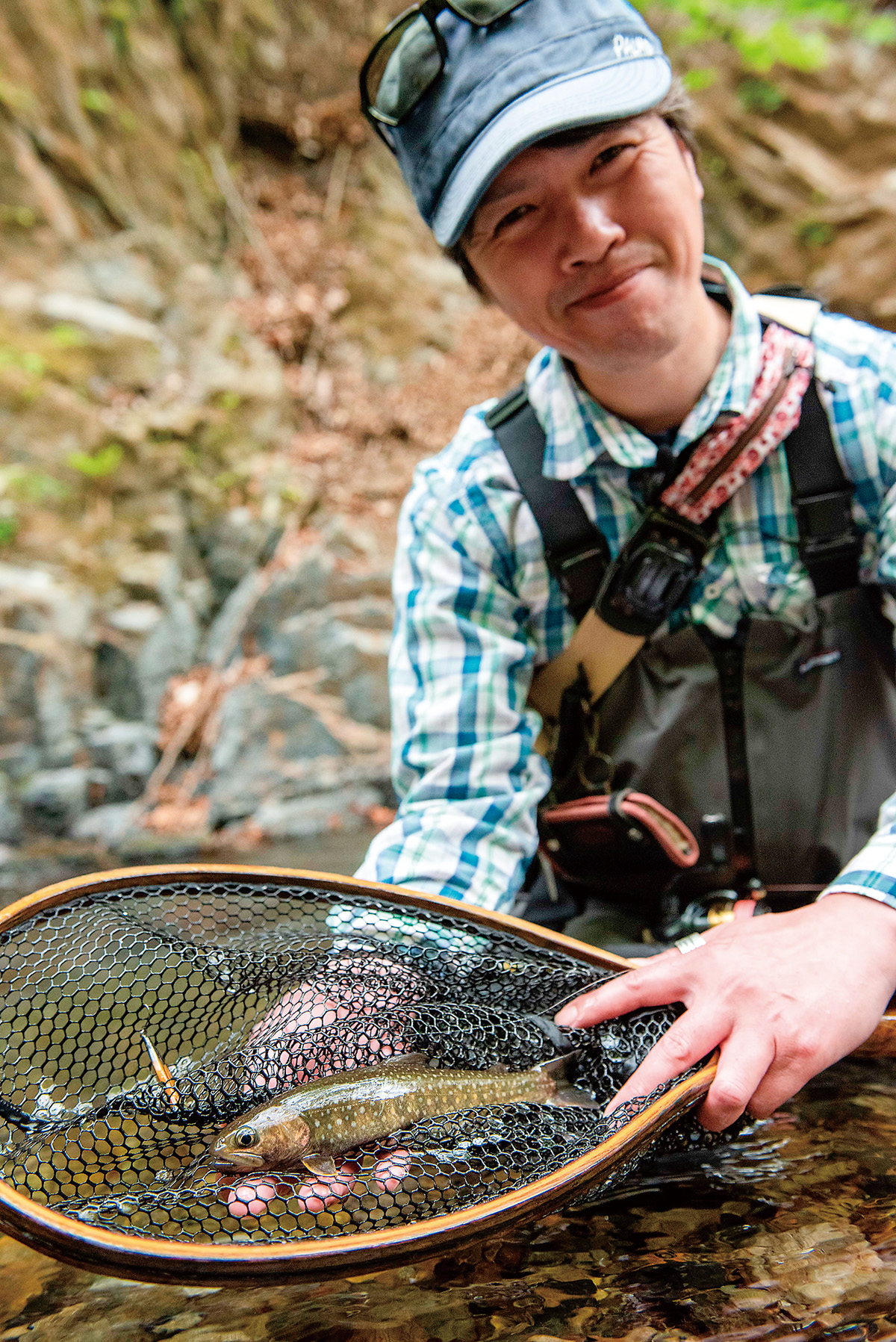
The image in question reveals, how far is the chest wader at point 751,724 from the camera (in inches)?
82.3

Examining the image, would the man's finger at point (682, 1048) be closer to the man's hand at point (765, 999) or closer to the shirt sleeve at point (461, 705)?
the man's hand at point (765, 999)

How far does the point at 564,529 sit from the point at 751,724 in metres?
0.65

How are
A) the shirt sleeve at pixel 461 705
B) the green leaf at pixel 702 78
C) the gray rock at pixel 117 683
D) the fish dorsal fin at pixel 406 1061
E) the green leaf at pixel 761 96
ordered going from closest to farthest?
the fish dorsal fin at pixel 406 1061
the shirt sleeve at pixel 461 705
the gray rock at pixel 117 683
the green leaf at pixel 702 78
the green leaf at pixel 761 96

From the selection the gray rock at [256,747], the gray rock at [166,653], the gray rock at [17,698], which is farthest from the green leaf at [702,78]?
the gray rock at [17,698]

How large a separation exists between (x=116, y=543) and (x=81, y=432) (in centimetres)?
89

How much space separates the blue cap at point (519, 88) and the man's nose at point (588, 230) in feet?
0.47

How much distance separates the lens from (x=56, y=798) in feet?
18.5

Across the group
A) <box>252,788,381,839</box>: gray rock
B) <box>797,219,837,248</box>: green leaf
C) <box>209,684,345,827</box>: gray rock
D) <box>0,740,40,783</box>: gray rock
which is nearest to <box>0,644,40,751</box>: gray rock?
<box>0,740,40,783</box>: gray rock

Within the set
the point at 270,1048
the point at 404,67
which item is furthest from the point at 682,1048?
the point at 404,67

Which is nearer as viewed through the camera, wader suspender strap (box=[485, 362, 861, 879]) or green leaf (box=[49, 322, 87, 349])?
wader suspender strap (box=[485, 362, 861, 879])

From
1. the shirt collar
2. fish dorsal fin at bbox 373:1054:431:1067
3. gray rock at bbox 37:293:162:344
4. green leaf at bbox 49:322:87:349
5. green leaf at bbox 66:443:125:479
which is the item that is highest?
gray rock at bbox 37:293:162:344

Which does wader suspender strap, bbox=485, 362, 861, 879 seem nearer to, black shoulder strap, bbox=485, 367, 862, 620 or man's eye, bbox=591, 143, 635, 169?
black shoulder strap, bbox=485, 367, 862, 620

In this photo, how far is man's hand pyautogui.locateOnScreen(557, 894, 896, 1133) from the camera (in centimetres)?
124

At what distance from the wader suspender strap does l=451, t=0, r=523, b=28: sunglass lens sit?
0.80 meters
